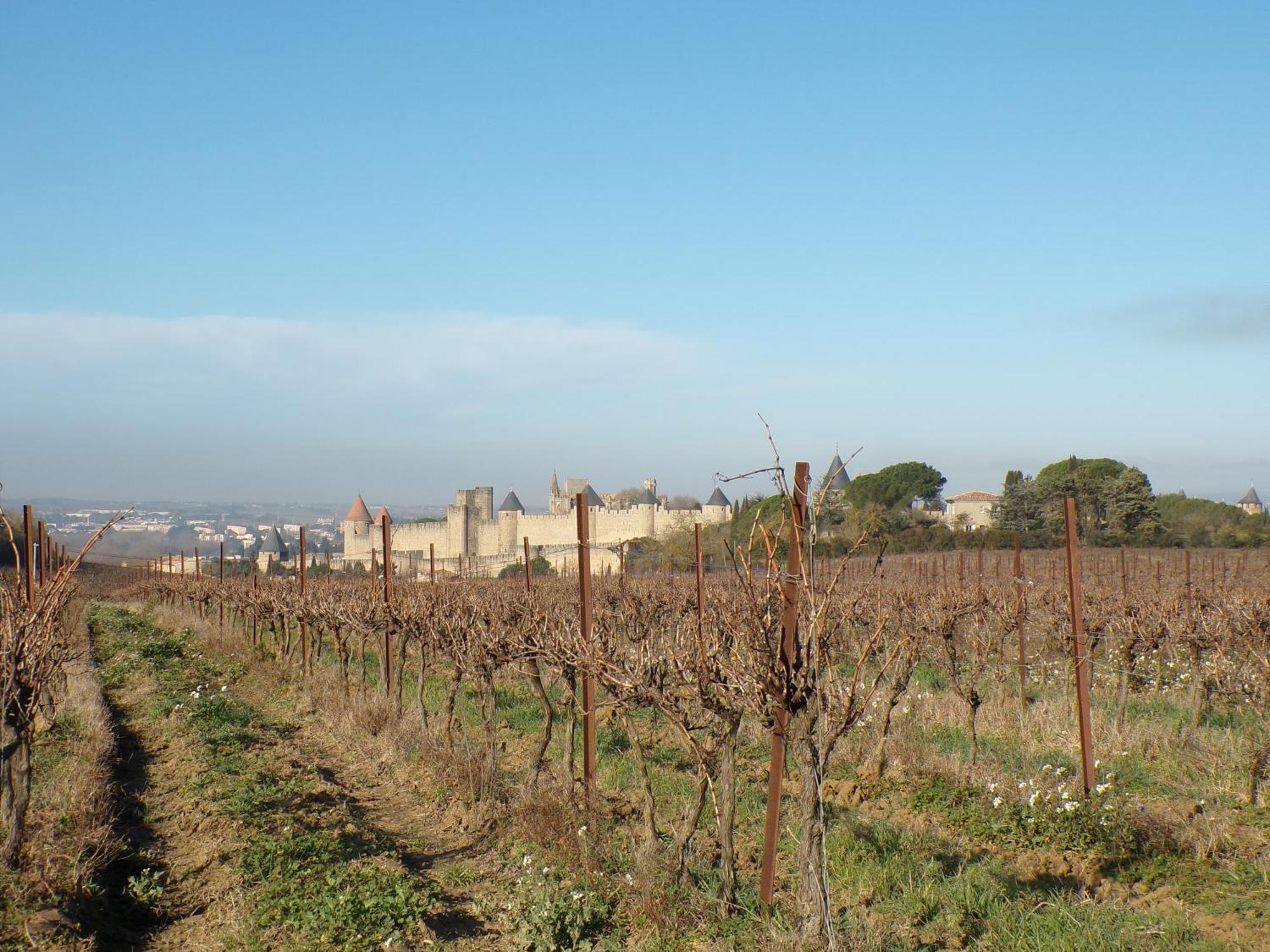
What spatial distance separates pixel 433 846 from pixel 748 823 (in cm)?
208

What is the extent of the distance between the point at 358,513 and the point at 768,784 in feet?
244

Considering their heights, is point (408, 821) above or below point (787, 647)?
below

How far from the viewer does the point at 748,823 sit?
6.65 meters

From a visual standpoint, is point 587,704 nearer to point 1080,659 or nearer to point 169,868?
point 169,868

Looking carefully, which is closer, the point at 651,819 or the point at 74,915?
the point at 74,915

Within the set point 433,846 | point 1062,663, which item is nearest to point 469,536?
point 1062,663

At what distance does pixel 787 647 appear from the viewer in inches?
172

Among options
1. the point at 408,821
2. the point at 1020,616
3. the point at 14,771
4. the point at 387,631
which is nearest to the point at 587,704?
the point at 408,821

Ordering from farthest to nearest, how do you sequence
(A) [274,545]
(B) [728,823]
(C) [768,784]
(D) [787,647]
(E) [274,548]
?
1. (A) [274,545]
2. (E) [274,548]
3. (C) [768,784]
4. (B) [728,823]
5. (D) [787,647]

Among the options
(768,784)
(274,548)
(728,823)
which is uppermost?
(274,548)

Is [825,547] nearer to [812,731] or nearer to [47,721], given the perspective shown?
[47,721]

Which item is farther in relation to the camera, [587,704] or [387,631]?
[387,631]

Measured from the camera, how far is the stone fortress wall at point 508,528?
65.1m

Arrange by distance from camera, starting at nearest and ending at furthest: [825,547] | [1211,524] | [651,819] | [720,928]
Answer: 1. [720,928]
2. [651,819]
3. [825,547]
4. [1211,524]
